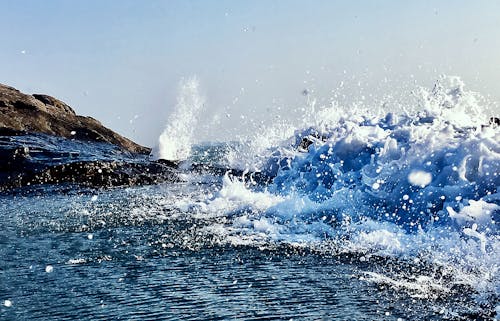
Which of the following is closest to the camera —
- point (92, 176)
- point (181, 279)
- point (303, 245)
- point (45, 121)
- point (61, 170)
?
point (181, 279)

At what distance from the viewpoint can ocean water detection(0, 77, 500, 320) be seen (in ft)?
13.9

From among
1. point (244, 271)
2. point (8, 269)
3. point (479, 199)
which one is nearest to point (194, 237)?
point (244, 271)

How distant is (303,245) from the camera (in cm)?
661

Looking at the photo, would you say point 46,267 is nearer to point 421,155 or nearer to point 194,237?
point 194,237

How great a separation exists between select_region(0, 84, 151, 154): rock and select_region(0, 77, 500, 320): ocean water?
16.2 m

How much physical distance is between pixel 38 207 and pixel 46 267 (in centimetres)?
570

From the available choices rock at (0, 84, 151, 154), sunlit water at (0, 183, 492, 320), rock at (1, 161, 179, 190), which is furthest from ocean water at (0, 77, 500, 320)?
rock at (0, 84, 151, 154)

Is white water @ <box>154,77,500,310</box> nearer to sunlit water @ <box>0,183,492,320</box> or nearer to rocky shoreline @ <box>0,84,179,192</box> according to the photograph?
sunlit water @ <box>0,183,492,320</box>

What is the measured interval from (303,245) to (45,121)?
24.9 m

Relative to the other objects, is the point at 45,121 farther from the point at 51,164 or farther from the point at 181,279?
the point at 181,279

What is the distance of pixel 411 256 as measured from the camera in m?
5.79

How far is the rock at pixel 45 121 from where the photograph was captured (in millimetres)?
26484

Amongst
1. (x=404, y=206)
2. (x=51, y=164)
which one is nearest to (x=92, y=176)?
(x=51, y=164)

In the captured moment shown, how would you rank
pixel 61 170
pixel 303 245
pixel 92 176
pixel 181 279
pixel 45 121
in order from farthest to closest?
pixel 45 121, pixel 92 176, pixel 61 170, pixel 303 245, pixel 181 279
